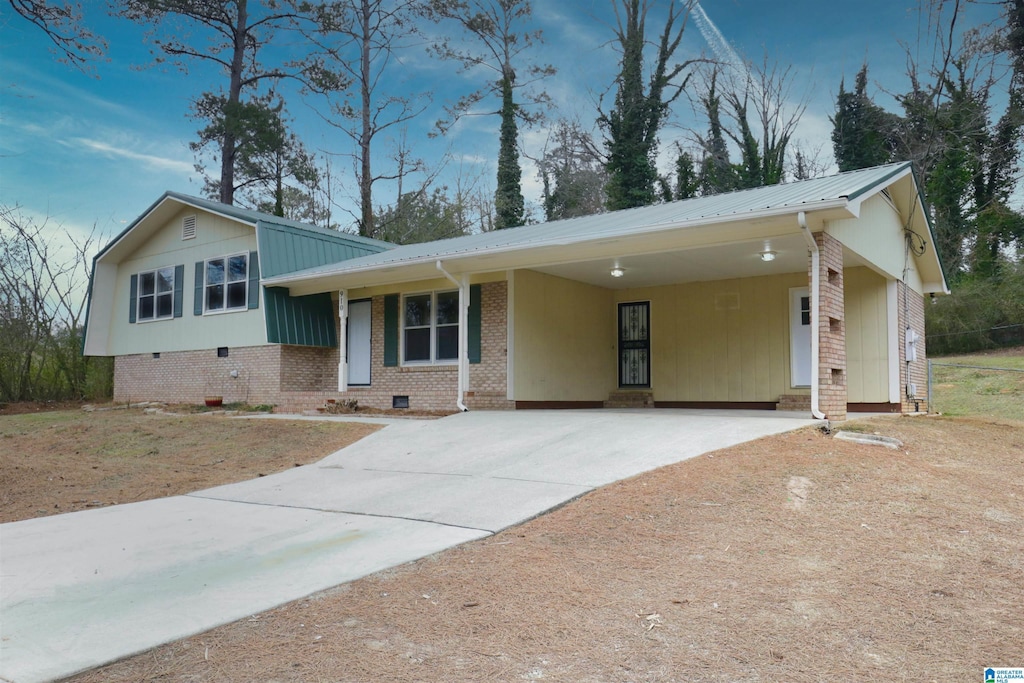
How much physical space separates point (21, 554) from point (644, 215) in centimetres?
980

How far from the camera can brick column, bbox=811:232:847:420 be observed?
955cm

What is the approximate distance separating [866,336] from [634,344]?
172 inches

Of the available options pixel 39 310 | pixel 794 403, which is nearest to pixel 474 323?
pixel 794 403

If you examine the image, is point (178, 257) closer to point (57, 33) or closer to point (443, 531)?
point (57, 33)

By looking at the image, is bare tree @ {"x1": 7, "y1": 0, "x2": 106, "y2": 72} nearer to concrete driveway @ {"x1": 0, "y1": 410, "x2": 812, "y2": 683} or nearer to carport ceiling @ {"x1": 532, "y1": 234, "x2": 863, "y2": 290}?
concrete driveway @ {"x1": 0, "y1": 410, "x2": 812, "y2": 683}

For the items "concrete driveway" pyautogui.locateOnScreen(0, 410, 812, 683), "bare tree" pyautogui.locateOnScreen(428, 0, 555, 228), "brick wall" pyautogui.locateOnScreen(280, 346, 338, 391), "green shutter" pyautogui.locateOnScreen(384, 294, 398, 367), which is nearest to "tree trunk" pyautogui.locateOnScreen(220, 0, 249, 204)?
"bare tree" pyautogui.locateOnScreen(428, 0, 555, 228)

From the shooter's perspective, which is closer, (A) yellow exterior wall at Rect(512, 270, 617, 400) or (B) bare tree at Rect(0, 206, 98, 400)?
(A) yellow exterior wall at Rect(512, 270, 617, 400)

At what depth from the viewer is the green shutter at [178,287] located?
60.5 feet

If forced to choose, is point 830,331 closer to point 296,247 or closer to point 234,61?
point 296,247

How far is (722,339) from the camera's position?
14031mm

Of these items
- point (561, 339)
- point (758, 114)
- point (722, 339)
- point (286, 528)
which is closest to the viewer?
point (286, 528)

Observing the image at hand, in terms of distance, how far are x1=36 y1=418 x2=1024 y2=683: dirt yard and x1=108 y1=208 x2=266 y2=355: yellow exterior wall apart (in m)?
12.3

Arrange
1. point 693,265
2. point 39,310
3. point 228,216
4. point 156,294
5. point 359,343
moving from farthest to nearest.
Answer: point 39,310 → point 156,294 → point 228,216 → point 359,343 → point 693,265

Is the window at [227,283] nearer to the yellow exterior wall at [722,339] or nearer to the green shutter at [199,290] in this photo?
the green shutter at [199,290]
